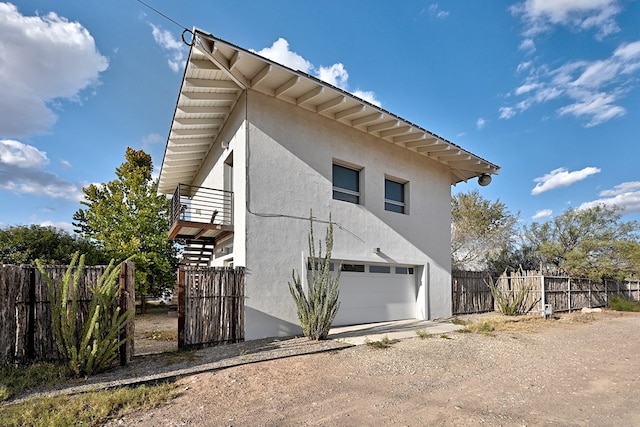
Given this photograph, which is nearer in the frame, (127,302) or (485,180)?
(127,302)

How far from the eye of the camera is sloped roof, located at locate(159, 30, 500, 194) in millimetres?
8180

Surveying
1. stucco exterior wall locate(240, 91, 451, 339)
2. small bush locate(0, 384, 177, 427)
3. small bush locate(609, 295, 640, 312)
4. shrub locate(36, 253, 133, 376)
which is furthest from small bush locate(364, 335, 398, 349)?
small bush locate(609, 295, 640, 312)

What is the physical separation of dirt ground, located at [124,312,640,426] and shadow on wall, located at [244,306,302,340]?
2.09m

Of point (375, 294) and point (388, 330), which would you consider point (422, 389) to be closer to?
point (388, 330)

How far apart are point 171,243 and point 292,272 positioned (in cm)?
1027

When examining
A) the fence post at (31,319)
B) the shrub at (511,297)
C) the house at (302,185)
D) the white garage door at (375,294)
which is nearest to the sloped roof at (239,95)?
the house at (302,185)

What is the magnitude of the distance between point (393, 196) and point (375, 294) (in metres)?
3.55

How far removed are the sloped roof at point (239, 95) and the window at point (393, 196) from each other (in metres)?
1.43

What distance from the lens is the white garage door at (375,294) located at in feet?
35.1

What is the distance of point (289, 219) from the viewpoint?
31.3 ft

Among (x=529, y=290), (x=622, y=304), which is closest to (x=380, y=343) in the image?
(x=529, y=290)

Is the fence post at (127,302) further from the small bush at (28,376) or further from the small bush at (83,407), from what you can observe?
the small bush at (83,407)

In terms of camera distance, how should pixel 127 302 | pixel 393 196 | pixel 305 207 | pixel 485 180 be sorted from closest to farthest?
pixel 127 302, pixel 305 207, pixel 393 196, pixel 485 180

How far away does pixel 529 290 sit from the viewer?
1475cm
